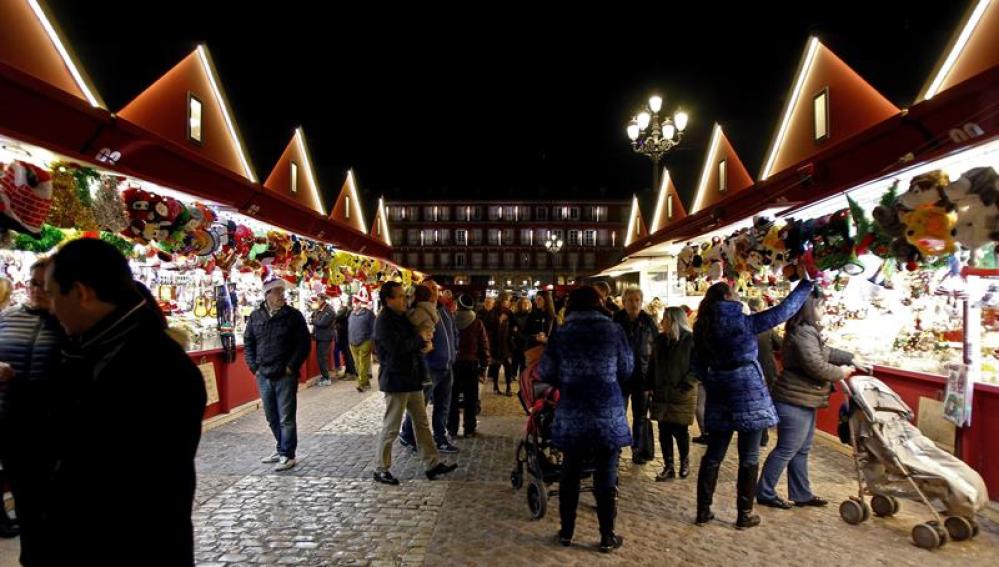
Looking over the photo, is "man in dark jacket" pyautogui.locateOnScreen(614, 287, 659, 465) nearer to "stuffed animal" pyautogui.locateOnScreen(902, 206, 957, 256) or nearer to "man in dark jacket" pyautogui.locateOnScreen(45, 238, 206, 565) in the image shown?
"stuffed animal" pyautogui.locateOnScreen(902, 206, 957, 256)

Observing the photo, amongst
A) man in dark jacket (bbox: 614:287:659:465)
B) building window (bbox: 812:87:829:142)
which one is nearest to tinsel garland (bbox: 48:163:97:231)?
man in dark jacket (bbox: 614:287:659:465)

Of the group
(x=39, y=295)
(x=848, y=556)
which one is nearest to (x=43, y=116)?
(x=39, y=295)

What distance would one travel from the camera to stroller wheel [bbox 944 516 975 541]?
4258 mm

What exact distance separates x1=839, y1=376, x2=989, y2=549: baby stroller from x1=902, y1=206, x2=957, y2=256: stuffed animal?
1.42 meters

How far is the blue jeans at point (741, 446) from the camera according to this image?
4.45m

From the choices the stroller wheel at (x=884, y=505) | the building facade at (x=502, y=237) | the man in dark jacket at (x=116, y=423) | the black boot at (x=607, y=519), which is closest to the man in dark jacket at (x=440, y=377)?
the black boot at (x=607, y=519)

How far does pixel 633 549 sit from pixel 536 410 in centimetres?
133

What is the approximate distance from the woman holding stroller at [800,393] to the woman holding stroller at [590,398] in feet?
5.81

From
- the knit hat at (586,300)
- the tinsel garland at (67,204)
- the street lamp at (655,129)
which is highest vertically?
the street lamp at (655,129)

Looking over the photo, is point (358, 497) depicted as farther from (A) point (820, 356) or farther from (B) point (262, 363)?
(A) point (820, 356)

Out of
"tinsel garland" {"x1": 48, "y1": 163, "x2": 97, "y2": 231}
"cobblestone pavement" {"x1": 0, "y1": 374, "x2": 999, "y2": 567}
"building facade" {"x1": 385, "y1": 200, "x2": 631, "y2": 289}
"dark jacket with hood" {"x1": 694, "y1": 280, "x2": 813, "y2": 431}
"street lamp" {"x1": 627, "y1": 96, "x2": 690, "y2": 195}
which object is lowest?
"cobblestone pavement" {"x1": 0, "y1": 374, "x2": 999, "y2": 567}

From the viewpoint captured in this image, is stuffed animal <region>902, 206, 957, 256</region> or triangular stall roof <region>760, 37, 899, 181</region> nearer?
stuffed animal <region>902, 206, 957, 256</region>

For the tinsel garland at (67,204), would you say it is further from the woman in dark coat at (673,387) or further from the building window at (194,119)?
the woman in dark coat at (673,387)

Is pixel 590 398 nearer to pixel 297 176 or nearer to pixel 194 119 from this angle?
pixel 194 119
